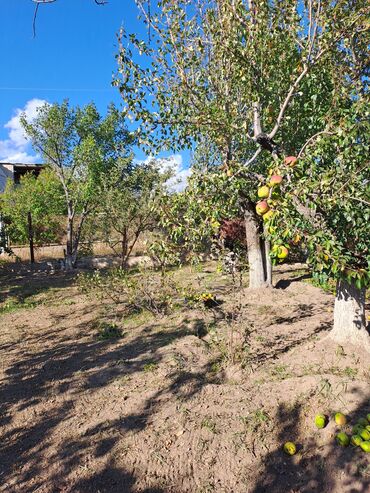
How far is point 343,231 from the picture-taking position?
12.6 ft

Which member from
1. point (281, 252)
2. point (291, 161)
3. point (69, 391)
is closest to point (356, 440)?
point (281, 252)

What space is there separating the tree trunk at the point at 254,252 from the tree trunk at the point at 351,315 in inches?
152

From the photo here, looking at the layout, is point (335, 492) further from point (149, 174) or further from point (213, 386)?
point (149, 174)

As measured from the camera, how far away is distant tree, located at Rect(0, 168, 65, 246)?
593 inches

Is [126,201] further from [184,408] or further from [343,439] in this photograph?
[343,439]

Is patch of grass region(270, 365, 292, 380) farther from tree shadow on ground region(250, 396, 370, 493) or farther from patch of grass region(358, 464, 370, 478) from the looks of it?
patch of grass region(358, 464, 370, 478)

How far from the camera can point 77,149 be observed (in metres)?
13.1

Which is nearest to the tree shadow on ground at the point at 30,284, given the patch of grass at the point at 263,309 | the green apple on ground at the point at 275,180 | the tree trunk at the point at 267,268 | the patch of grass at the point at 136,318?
the patch of grass at the point at 136,318

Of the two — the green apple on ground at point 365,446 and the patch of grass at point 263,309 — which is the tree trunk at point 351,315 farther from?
the patch of grass at point 263,309

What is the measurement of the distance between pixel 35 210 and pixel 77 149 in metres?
4.09

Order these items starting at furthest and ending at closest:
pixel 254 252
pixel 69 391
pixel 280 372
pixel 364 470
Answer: pixel 254 252
pixel 69 391
pixel 280 372
pixel 364 470

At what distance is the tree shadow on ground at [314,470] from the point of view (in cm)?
266

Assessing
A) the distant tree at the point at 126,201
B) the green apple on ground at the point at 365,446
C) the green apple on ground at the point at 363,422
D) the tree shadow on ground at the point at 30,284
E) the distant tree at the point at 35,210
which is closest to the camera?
the green apple on ground at the point at 365,446

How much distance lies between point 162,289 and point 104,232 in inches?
251
